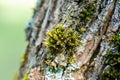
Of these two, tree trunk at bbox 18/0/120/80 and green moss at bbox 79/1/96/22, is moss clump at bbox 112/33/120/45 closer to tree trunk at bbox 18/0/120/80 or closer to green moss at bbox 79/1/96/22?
tree trunk at bbox 18/0/120/80

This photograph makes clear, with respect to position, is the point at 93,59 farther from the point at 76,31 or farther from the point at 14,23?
the point at 14,23

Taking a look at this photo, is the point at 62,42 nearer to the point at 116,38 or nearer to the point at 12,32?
the point at 116,38

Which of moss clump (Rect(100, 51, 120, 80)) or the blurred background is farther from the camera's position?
the blurred background

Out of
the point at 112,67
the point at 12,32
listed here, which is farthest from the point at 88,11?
the point at 12,32

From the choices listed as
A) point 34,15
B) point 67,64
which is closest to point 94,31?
point 67,64

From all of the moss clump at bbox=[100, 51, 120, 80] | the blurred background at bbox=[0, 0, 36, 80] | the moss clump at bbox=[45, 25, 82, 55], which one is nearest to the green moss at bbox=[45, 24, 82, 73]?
the moss clump at bbox=[45, 25, 82, 55]

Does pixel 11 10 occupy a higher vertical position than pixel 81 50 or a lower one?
higher

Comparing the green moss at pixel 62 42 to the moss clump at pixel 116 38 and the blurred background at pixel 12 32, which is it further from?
the blurred background at pixel 12 32
